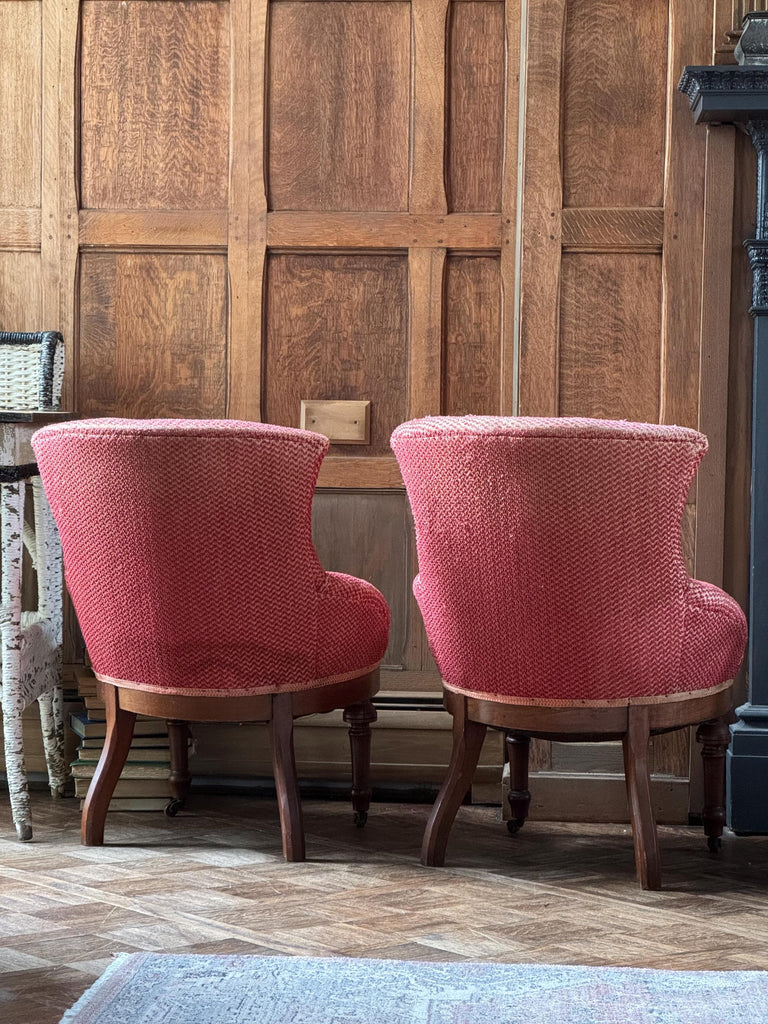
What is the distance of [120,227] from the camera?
342 cm

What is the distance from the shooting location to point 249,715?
2.68 metres

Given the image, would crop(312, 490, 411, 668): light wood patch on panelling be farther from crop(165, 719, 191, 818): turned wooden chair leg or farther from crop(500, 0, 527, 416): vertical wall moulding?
crop(165, 719, 191, 818): turned wooden chair leg

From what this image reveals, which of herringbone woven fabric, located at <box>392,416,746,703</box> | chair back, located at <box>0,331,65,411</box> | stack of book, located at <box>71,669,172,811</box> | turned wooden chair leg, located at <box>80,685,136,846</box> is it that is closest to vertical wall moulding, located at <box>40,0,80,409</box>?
chair back, located at <box>0,331,65,411</box>

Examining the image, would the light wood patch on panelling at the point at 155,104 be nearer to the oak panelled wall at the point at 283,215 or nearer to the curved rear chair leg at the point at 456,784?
the oak panelled wall at the point at 283,215

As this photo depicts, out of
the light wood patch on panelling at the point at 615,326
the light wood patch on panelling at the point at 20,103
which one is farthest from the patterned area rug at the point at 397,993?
the light wood patch on panelling at the point at 20,103

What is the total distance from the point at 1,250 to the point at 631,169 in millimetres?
1743

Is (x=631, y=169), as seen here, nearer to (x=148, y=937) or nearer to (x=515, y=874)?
(x=515, y=874)

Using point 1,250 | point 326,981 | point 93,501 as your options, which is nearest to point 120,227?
point 1,250

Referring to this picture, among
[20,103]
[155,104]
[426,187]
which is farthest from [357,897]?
[20,103]

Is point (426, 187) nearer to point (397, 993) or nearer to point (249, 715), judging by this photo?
point (249, 715)

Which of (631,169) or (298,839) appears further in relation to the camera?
(631,169)

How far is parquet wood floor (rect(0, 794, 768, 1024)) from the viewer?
2182 mm

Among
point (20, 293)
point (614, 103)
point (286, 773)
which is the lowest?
point (286, 773)

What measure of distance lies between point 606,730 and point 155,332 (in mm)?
1709
